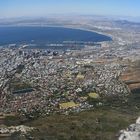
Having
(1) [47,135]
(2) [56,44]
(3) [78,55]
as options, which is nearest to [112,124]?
(1) [47,135]

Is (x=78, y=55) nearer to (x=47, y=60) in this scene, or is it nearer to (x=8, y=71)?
(x=47, y=60)

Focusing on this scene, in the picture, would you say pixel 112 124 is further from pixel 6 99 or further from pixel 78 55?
pixel 78 55

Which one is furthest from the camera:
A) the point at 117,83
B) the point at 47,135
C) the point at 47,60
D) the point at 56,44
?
the point at 56,44

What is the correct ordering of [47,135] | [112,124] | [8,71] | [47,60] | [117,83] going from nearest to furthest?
[47,135]
[112,124]
[117,83]
[8,71]
[47,60]

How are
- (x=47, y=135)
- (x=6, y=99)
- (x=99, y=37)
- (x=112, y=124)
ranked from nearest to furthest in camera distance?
1. (x=47, y=135)
2. (x=112, y=124)
3. (x=6, y=99)
4. (x=99, y=37)

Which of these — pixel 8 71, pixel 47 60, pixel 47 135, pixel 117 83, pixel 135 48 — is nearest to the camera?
pixel 47 135

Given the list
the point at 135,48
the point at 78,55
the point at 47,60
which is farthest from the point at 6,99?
the point at 135,48

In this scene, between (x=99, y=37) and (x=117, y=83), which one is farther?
(x=99, y=37)

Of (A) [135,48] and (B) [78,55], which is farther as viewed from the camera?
(A) [135,48]

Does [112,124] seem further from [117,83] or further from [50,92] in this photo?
[117,83]
